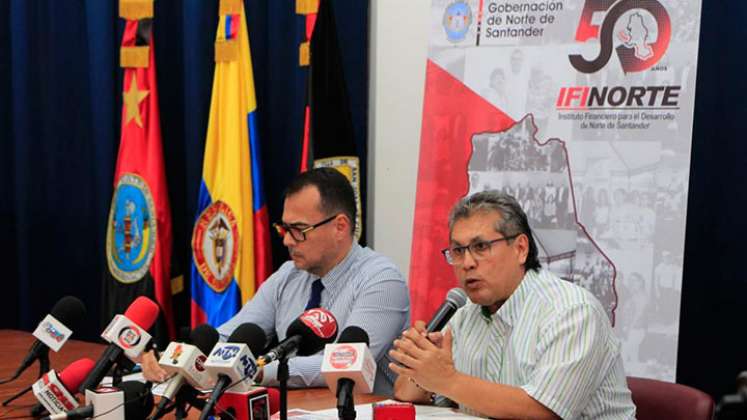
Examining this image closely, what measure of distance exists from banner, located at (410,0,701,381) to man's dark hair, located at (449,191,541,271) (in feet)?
2.96

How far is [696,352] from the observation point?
3.79 m

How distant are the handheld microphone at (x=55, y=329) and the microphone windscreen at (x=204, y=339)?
0.63m

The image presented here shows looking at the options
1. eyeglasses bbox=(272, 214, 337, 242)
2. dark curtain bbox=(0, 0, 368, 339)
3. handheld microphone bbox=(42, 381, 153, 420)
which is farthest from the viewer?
dark curtain bbox=(0, 0, 368, 339)

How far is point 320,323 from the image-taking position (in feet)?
6.66

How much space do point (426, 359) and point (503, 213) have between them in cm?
49

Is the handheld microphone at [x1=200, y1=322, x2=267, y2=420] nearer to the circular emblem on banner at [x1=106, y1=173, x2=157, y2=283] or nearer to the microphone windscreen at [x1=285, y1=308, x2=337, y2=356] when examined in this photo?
the microphone windscreen at [x1=285, y1=308, x2=337, y2=356]

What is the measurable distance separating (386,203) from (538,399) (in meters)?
2.45

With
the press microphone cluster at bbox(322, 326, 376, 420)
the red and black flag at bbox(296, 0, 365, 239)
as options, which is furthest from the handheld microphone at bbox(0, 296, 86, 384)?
the red and black flag at bbox(296, 0, 365, 239)

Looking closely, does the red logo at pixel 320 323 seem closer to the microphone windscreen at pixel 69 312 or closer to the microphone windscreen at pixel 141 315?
the microphone windscreen at pixel 141 315

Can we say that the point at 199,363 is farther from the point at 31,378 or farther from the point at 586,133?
the point at 586,133

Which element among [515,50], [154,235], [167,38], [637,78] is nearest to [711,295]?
[637,78]

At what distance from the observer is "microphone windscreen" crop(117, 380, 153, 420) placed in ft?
7.09

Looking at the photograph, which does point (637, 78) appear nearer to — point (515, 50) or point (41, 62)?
point (515, 50)

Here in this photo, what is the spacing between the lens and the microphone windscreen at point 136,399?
7.09ft
